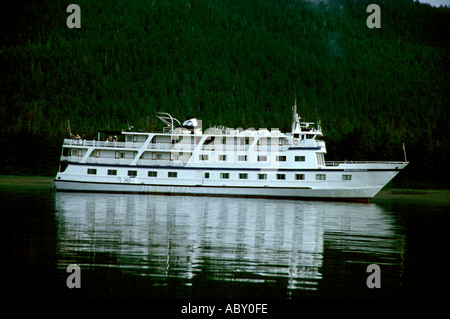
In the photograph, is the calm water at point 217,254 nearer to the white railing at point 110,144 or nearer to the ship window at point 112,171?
the ship window at point 112,171

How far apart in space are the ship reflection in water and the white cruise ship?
1261 cm

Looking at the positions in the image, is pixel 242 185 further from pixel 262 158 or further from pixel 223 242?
pixel 223 242

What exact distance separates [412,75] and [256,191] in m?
161

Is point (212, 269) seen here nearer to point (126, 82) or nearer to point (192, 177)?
point (192, 177)

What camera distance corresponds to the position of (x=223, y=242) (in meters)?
22.8

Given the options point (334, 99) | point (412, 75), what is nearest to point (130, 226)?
point (334, 99)

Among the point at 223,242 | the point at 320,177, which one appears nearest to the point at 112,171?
the point at 320,177

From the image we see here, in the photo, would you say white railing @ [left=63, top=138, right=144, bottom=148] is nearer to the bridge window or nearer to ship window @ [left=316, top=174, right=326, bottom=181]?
the bridge window

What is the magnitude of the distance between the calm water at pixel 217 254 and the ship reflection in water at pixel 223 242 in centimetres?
4

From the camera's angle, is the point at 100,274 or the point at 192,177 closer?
the point at 100,274

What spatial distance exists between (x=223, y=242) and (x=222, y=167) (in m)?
29.4

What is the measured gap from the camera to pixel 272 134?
51312 mm

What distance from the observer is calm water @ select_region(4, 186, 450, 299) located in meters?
15.2

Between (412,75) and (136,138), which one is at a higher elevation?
(412,75)
